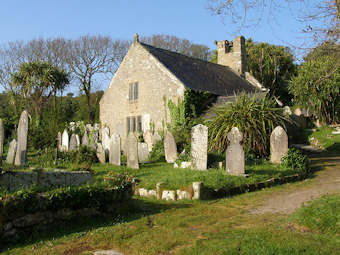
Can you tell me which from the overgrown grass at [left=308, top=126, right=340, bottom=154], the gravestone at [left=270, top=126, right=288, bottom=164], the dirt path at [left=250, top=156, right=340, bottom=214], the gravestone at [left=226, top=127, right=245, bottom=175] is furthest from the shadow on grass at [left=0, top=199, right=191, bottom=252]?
the overgrown grass at [left=308, top=126, right=340, bottom=154]

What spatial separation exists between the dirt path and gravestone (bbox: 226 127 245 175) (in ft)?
5.08

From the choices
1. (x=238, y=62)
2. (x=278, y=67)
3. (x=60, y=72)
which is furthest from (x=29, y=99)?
(x=278, y=67)

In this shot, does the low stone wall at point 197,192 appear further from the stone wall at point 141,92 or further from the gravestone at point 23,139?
the stone wall at point 141,92

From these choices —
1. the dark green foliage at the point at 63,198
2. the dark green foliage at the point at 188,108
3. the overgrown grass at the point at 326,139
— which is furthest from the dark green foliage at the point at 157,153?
the overgrown grass at the point at 326,139

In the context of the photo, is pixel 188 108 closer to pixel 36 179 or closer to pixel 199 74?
pixel 199 74

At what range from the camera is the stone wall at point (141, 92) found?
2142 centimetres

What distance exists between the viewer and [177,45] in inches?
1877

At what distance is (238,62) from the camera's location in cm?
2948

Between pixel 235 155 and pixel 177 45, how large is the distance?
3971cm

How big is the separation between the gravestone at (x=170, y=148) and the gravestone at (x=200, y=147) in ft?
10.3

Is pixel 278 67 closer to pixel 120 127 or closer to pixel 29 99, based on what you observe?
pixel 120 127

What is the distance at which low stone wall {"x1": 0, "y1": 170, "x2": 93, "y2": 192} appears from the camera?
6.67 meters

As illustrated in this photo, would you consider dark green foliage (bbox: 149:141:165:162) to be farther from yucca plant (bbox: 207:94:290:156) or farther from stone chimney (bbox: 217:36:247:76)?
stone chimney (bbox: 217:36:247:76)

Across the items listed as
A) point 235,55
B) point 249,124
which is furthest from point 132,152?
point 235,55
